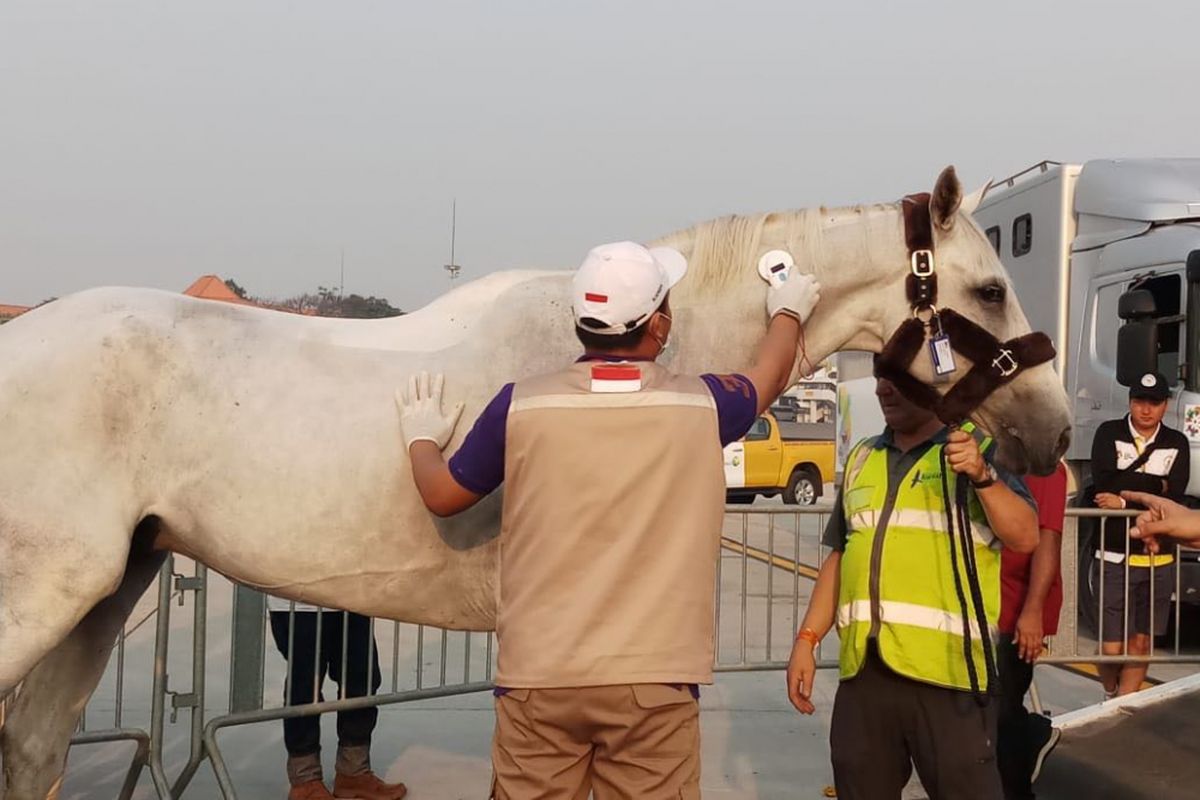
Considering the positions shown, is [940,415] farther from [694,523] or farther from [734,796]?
[734,796]

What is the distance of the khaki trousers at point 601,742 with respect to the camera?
203cm

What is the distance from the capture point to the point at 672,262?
2.75 meters

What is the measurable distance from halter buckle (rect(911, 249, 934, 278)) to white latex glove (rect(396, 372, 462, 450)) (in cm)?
130

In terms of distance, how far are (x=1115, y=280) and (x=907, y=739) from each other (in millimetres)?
6050

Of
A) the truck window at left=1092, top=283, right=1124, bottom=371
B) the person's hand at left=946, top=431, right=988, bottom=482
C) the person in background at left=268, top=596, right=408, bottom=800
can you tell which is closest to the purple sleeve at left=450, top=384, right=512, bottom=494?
the person's hand at left=946, top=431, right=988, bottom=482

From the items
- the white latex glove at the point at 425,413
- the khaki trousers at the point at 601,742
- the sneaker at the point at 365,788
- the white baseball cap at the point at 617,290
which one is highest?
the white baseball cap at the point at 617,290

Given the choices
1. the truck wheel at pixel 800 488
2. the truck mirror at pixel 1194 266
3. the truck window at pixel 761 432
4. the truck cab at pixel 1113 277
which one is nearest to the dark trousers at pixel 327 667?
the truck cab at pixel 1113 277

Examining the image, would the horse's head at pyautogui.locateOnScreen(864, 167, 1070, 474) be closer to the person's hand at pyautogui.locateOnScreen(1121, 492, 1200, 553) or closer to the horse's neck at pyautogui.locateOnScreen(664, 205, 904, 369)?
the horse's neck at pyautogui.locateOnScreen(664, 205, 904, 369)

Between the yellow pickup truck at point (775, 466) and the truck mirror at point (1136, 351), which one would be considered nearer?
the truck mirror at point (1136, 351)

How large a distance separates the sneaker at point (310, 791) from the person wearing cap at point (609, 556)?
256cm

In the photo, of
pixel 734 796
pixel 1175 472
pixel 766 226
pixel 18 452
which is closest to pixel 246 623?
pixel 18 452

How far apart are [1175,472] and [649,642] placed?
16.3 feet

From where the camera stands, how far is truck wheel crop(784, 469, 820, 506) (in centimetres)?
1870

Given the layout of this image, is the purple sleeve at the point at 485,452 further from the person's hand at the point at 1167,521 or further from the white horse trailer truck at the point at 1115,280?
the white horse trailer truck at the point at 1115,280
